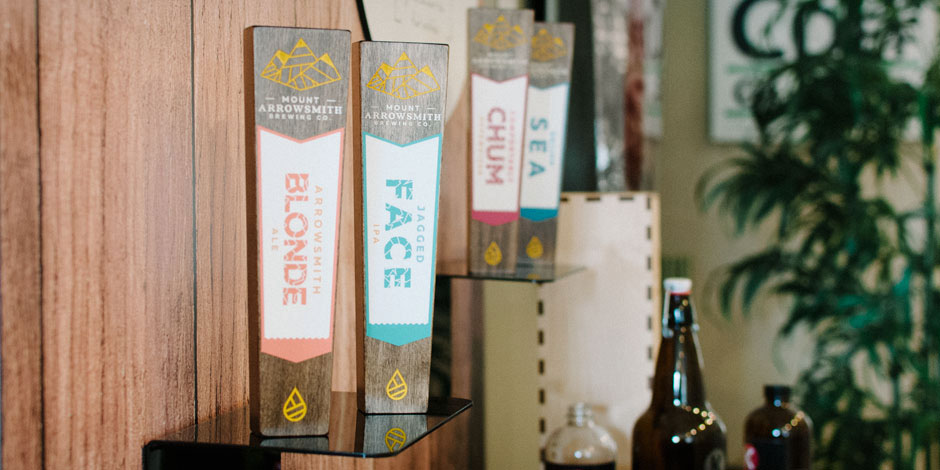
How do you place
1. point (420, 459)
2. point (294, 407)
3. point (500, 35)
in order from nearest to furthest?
1. point (294, 407)
2. point (500, 35)
3. point (420, 459)

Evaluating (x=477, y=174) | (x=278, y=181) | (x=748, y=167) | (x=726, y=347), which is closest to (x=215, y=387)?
(x=278, y=181)

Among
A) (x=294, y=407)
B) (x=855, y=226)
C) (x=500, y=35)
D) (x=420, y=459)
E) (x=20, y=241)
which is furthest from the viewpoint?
(x=855, y=226)

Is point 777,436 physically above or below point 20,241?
below

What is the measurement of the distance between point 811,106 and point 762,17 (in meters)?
0.82

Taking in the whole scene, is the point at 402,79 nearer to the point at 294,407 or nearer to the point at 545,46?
the point at 294,407

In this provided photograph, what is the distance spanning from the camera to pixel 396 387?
59 centimetres

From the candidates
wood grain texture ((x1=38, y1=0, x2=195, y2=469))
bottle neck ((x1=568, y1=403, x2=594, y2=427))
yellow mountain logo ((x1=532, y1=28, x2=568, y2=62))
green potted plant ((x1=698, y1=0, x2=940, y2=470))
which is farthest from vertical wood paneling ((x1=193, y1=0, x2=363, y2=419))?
green potted plant ((x1=698, y1=0, x2=940, y2=470))

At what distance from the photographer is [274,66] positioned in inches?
20.4

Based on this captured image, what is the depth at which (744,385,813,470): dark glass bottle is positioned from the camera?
3.81 feet

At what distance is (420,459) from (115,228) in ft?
2.31

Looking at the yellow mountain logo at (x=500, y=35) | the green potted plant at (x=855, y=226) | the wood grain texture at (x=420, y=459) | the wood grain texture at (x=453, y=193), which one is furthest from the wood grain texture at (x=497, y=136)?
the green potted plant at (x=855, y=226)

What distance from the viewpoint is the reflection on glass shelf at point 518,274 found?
87 cm

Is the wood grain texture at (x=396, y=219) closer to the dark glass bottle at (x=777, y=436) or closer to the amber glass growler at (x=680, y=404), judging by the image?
the amber glass growler at (x=680, y=404)

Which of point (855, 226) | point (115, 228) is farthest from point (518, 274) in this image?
point (855, 226)
